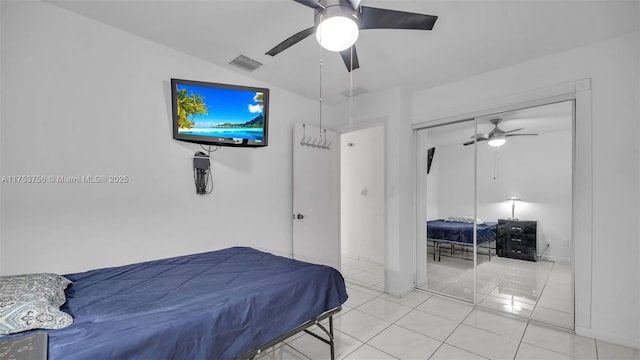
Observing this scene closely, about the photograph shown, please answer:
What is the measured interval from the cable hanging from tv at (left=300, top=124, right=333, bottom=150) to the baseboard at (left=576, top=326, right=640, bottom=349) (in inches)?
130

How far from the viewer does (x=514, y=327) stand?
265 centimetres

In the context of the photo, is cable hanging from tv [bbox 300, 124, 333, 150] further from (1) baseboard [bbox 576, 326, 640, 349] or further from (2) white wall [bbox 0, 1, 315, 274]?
(1) baseboard [bbox 576, 326, 640, 349]

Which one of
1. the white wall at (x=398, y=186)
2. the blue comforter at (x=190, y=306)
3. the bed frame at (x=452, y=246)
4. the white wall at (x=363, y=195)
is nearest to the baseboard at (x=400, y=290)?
the white wall at (x=398, y=186)

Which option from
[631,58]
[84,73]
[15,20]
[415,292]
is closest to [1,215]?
[84,73]

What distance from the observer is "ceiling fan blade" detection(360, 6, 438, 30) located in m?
1.66

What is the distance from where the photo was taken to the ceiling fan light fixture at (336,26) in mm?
1527

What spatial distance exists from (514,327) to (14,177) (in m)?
4.38

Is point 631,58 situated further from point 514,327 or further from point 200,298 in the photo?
point 200,298

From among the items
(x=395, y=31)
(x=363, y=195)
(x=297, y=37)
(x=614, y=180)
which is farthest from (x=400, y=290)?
(x=297, y=37)

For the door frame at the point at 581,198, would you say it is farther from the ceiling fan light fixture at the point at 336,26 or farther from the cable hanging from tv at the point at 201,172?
the cable hanging from tv at the point at 201,172

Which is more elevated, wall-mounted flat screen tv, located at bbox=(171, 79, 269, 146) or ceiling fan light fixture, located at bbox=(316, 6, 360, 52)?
ceiling fan light fixture, located at bbox=(316, 6, 360, 52)

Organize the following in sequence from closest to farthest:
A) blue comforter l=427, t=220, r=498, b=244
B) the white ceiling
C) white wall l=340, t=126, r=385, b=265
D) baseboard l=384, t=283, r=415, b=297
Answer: the white ceiling < blue comforter l=427, t=220, r=498, b=244 < baseboard l=384, t=283, r=415, b=297 < white wall l=340, t=126, r=385, b=265

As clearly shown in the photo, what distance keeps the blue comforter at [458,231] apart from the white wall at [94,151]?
8.91 feet

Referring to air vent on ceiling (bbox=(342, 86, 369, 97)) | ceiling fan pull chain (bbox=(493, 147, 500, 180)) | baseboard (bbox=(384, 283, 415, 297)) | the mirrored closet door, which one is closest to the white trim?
the mirrored closet door
